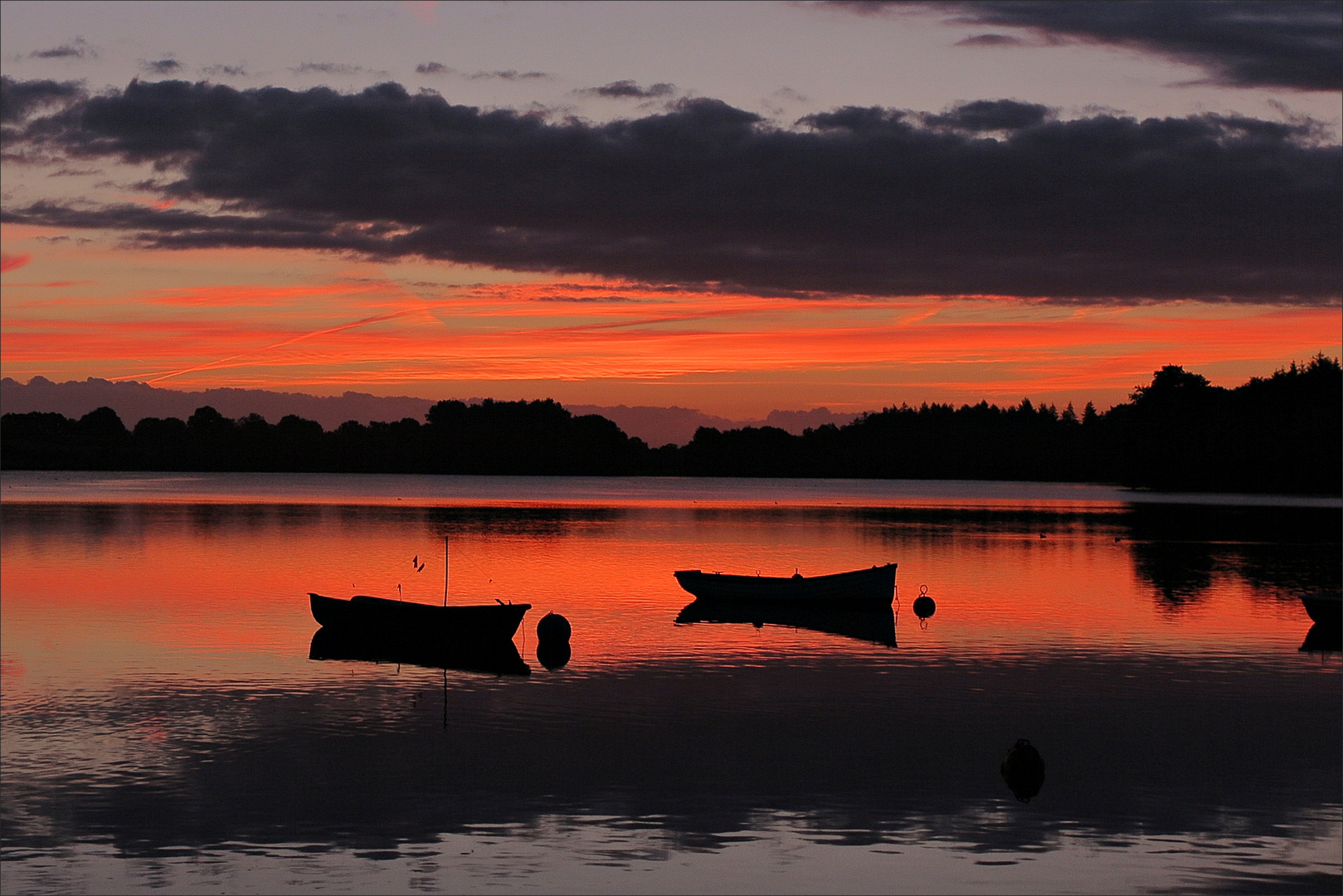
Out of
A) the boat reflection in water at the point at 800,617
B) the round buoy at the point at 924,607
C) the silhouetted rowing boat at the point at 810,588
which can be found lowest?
the boat reflection in water at the point at 800,617

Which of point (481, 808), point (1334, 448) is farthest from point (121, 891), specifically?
point (1334, 448)

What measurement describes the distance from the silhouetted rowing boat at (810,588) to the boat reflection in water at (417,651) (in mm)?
15967

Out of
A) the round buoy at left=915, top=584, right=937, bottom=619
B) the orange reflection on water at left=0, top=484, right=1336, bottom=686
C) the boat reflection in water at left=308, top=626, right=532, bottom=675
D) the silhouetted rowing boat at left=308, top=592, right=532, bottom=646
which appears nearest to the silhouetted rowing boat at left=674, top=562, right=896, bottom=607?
the round buoy at left=915, top=584, right=937, bottom=619

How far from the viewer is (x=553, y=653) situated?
40.7 m

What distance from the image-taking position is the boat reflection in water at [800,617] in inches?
2014

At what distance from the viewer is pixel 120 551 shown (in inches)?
3295

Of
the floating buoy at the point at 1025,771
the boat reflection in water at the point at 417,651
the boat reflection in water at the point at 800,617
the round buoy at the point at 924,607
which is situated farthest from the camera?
the round buoy at the point at 924,607

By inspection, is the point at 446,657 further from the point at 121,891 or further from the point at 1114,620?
the point at 1114,620

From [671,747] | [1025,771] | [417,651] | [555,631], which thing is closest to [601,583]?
[417,651]

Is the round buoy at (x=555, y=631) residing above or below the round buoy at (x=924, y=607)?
above

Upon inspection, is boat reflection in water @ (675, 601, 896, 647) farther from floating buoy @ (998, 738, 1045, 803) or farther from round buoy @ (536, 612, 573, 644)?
floating buoy @ (998, 738, 1045, 803)

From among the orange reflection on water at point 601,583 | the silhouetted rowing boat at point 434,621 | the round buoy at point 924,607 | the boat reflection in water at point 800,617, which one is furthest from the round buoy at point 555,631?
the round buoy at point 924,607

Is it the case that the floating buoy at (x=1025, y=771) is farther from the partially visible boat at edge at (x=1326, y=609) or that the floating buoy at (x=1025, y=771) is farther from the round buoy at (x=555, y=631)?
the partially visible boat at edge at (x=1326, y=609)

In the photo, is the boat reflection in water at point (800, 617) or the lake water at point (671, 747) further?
the boat reflection in water at point (800, 617)
